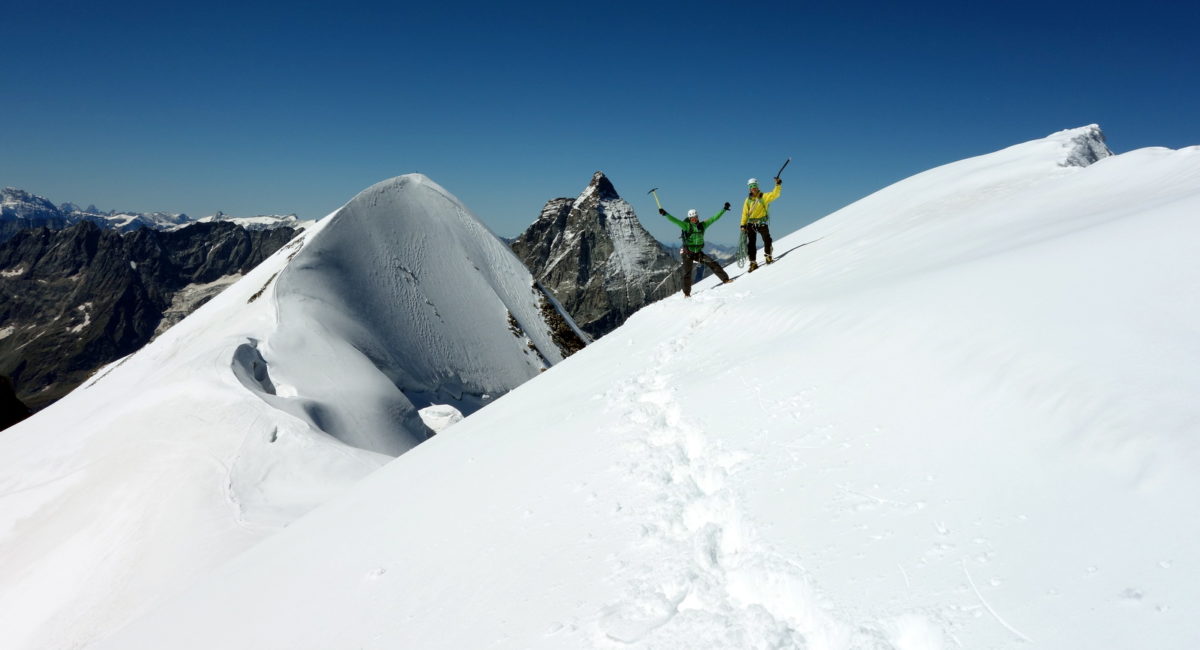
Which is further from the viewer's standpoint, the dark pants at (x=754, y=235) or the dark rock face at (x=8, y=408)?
the dark rock face at (x=8, y=408)

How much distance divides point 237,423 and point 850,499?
20647 mm

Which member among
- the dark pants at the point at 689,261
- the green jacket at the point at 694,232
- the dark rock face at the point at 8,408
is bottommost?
the dark rock face at the point at 8,408

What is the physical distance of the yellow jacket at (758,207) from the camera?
18.0 metres

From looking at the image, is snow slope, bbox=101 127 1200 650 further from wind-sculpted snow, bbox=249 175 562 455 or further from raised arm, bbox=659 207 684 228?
wind-sculpted snow, bbox=249 175 562 455

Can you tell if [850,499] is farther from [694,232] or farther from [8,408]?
[8,408]

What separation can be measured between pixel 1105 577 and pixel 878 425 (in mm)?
2585

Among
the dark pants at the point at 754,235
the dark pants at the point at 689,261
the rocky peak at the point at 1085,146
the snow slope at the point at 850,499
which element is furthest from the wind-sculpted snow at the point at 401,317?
the rocky peak at the point at 1085,146

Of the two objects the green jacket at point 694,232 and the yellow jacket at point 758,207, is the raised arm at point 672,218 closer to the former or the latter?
the green jacket at point 694,232

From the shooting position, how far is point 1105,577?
3.41 metres

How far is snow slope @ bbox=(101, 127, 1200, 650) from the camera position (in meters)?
3.75

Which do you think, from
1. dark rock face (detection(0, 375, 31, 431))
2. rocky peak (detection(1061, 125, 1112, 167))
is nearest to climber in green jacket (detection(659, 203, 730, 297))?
rocky peak (detection(1061, 125, 1112, 167))

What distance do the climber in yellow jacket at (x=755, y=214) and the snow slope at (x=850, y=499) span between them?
7.98 metres

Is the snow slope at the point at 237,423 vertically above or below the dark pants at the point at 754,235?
below

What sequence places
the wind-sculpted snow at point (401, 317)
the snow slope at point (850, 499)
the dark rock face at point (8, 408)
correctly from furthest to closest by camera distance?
the dark rock face at point (8, 408)
the wind-sculpted snow at point (401, 317)
the snow slope at point (850, 499)
